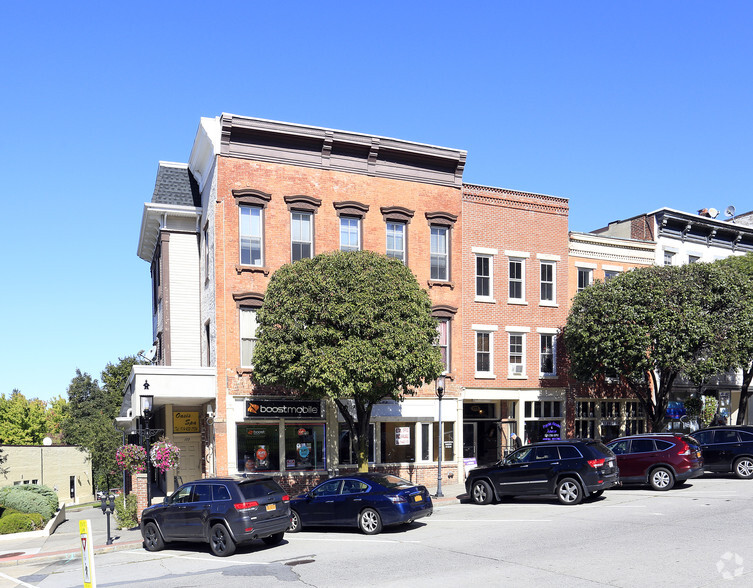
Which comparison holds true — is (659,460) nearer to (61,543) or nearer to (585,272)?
(585,272)

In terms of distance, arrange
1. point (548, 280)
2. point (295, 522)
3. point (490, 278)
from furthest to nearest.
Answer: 1. point (548, 280)
2. point (490, 278)
3. point (295, 522)

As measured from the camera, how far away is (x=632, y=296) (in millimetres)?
29625

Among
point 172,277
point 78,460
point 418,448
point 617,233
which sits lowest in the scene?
point 78,460

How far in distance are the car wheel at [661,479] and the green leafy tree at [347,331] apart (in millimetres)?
7446

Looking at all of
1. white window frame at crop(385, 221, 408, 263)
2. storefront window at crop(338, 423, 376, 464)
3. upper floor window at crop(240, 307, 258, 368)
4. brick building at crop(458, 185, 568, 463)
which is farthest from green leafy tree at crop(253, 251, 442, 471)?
brick building at crop(458, 185, 568, 463)

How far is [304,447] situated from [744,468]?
15.5 metres

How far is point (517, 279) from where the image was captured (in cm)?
3234

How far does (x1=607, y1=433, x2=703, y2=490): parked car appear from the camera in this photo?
74.2 feet

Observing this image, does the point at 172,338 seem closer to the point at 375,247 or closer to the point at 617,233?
the point at 375,247

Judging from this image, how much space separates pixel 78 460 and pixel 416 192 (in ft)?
154

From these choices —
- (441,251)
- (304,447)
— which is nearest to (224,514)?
(304,447)

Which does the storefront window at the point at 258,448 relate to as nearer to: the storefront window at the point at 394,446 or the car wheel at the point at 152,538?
the storefront window at the point at 394,446

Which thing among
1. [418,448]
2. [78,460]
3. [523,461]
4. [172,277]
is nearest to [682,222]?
[418,448]

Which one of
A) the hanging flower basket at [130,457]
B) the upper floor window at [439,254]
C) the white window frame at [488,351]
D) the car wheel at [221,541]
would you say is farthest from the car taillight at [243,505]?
the white window frame at [488,351]
